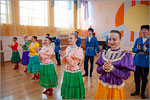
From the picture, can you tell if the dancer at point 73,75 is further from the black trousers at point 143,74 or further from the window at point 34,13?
the window at point 34,13

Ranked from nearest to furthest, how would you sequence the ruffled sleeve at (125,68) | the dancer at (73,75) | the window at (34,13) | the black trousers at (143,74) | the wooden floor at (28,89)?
the ruffled sleeve at (125,68)
the dancer at (73,75)
the black trousers at (143,74)
the wooden floor at (28,89)
the window at (34,13)

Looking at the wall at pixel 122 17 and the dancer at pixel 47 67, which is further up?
the wall at pixel 122 17

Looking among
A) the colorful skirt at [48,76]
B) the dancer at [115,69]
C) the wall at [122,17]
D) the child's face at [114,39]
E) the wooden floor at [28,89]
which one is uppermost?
the wall at [122,17]

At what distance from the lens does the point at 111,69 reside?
4.28ft

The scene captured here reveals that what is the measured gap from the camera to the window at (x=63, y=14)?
846 centimetres

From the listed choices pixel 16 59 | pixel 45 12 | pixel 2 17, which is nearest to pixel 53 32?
pixel 45 12

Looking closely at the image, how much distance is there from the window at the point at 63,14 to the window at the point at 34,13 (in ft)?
2.79

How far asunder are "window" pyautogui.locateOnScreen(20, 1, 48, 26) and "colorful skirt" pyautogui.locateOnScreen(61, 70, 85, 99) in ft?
19.3

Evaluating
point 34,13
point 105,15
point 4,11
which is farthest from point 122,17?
A: point 4,11

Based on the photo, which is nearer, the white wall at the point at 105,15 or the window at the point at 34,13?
the window at the point at 34,13

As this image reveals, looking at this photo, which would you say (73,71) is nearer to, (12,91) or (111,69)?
(111,69)

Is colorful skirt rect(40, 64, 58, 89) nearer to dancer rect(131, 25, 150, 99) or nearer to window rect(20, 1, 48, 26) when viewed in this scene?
dancer rect(131, 25, 150, 99)

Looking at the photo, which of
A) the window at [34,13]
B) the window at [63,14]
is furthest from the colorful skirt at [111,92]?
the window at [63,14]

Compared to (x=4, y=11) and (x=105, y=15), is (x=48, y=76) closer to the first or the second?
(x=4, y=11)
